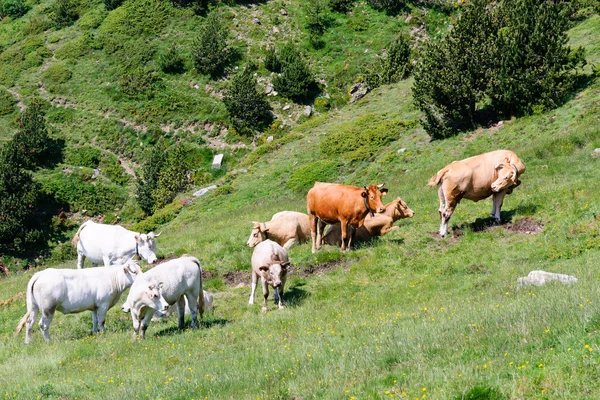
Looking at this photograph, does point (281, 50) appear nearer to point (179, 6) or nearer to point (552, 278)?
point (179, 6)

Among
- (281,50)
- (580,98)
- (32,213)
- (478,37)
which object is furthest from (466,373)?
(281,50)

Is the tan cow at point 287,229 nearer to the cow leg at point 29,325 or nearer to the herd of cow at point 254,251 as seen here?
the herd of cow at point 254,251

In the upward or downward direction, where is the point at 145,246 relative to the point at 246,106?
upward

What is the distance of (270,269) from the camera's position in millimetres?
16766

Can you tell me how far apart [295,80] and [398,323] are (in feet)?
191

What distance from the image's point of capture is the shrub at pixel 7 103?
230 ft

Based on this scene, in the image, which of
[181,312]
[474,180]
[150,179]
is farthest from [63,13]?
[181,312]

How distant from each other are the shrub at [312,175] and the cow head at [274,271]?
23.9m

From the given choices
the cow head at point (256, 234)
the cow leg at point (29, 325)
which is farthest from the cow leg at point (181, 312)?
the cow head at point (256, 234)

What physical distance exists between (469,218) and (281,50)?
56.0 m

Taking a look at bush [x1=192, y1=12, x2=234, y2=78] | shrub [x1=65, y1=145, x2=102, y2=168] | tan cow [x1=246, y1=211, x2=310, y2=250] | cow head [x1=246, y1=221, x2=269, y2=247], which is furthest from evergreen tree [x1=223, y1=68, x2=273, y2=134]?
cow head [x1=246, y1=221, x2=269, y2=247]

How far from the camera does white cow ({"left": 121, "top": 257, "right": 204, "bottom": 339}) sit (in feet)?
48.5

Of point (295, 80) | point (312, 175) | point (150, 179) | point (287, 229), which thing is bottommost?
point (150, 179)

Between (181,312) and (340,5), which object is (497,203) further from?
(340,5)
